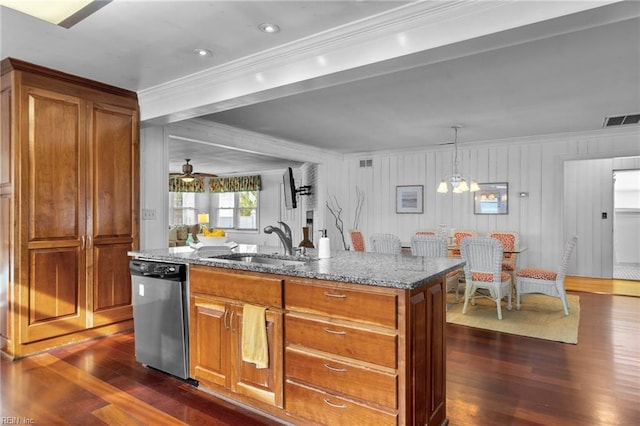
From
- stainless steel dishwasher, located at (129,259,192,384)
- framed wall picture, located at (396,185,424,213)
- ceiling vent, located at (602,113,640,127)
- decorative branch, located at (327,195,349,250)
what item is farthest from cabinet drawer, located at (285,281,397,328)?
decorative branch, located at (327,195,349,250)

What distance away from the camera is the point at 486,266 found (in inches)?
178

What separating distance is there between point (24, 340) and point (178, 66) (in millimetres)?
2600

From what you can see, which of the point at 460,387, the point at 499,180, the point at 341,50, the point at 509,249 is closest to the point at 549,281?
the point at 509,249

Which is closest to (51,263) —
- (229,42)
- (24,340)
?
(24,340)

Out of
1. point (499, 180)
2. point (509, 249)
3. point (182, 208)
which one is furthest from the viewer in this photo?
point (182, 208)

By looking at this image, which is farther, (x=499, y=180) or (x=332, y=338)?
(x=499, y=180)

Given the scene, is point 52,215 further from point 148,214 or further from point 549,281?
point 549,281

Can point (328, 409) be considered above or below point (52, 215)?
below

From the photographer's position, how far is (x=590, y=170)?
24.4 feet

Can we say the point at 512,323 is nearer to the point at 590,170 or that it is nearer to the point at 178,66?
the point at 178,66

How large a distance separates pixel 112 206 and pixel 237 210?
7.57 m

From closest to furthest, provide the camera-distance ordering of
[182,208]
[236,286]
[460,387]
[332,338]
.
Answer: [332,338] → [236,286] → [460,387] → [182,208]

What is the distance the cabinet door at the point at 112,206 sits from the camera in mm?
3730

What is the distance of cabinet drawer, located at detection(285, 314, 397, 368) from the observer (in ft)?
6.10
